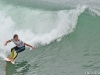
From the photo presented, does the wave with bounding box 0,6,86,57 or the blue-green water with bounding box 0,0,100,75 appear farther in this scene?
the wave with bounding box 0,6,86,57

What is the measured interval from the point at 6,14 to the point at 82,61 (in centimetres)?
694

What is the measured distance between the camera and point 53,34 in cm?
1448

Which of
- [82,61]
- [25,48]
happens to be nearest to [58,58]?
[82,61]

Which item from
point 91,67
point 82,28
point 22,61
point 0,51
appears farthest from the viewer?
point 82,28

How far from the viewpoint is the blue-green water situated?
11.9 metres

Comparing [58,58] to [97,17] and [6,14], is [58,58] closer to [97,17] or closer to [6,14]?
[97,17]

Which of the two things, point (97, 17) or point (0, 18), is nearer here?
point (97, 17)

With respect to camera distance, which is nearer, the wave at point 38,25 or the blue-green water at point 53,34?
the blue-green water at point 53,34

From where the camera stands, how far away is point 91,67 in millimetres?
11555

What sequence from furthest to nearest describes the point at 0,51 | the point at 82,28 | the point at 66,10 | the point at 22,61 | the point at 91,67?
the point at 66,10 → the point at 82,28 → the point at 0,51 → the point at 22,61 → the point at 91,67

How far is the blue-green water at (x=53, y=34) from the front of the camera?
1191 cm

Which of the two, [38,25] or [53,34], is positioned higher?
[38,25]

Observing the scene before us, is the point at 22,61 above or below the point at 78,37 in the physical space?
below

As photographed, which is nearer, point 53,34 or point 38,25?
point 53,34
